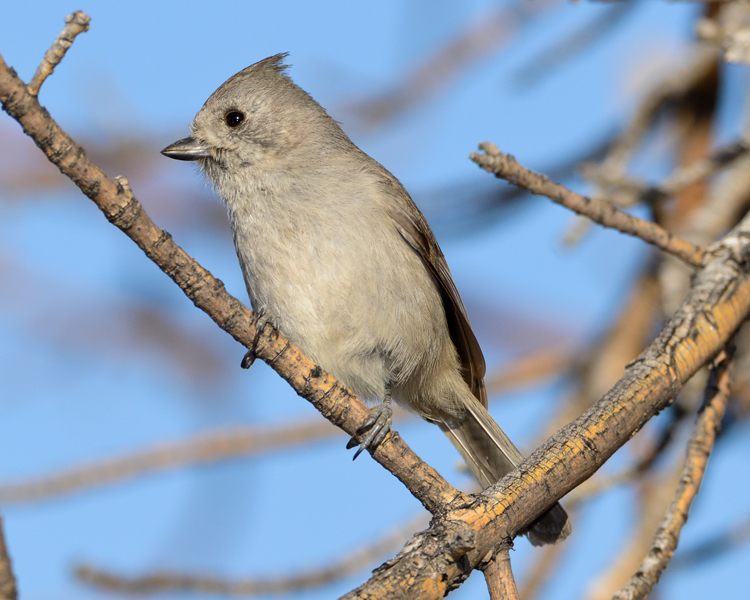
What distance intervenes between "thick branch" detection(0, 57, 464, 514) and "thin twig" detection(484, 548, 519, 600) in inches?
7.1

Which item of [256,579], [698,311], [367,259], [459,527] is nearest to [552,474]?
[459,527]

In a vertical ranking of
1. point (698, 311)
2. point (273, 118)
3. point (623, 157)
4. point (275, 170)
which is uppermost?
point (273, 118)

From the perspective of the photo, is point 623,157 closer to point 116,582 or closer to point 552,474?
point 552,474

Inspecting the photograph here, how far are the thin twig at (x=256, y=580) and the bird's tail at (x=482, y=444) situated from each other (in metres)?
0.35

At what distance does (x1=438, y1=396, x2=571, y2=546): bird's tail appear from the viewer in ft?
11.0

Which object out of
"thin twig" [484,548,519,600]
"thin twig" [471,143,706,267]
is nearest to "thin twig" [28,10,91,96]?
"thin twig" [471,143,706,267]

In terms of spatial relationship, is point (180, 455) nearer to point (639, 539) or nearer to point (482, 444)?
point (482, 444)

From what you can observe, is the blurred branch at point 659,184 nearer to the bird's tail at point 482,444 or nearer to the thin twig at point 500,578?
the bird's tail at point 482,444

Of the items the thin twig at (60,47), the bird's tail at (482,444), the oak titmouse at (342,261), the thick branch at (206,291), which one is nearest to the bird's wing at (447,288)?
the oak titmouse at (342,261)

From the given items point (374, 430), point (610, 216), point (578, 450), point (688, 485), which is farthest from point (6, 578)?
point (610, 216)

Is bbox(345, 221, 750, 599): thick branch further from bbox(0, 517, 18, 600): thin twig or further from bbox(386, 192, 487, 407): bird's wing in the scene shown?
bbox(386, 192, 487, 407): bird's wing

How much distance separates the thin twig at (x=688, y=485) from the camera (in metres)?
1.96

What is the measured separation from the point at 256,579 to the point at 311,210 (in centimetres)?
155

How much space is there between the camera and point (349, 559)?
10.7 ft
